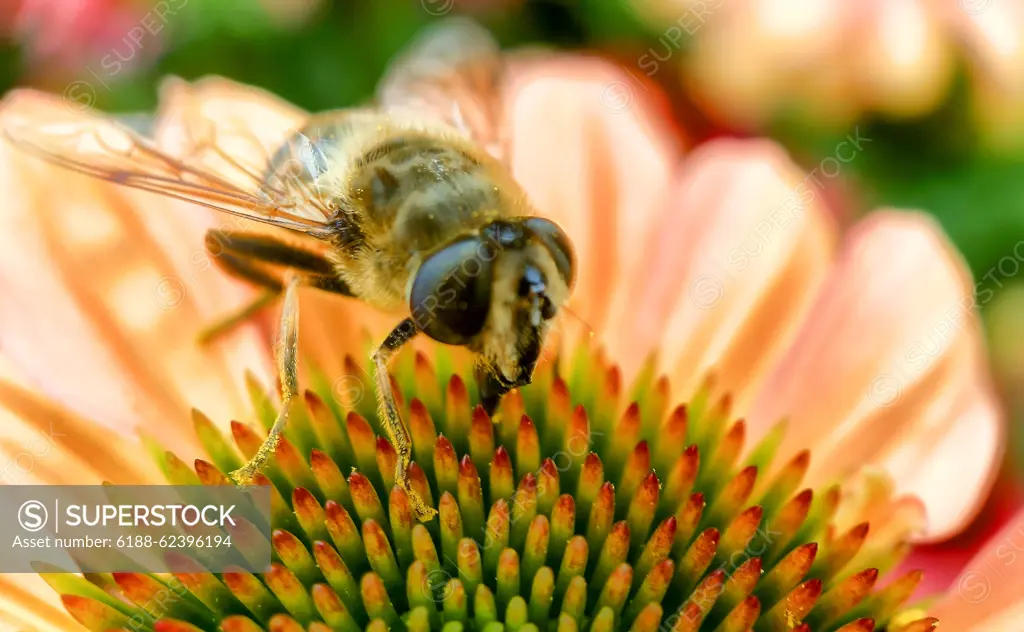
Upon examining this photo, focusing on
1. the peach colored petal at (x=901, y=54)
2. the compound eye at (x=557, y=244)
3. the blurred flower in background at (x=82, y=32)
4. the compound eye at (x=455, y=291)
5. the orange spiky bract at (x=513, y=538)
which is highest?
the blurred flower in background at (x=82, y=32)

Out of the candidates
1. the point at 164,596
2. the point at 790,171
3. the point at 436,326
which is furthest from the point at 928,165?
the point at 164,596

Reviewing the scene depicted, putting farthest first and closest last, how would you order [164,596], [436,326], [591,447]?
1. [591,447]
2. [164,596]
3. [436,326]

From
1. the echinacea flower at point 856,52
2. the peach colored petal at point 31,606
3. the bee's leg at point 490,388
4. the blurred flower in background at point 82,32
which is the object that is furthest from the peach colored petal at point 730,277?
the blurred flower in background at point 82,32

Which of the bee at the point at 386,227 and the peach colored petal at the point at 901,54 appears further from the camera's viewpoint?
the peach colored petal at the point at 901,54

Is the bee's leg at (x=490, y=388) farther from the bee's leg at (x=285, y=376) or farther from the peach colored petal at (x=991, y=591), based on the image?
Result: the peach colored petal at (x=991, y=591)

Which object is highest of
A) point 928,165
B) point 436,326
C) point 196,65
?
point 196,65

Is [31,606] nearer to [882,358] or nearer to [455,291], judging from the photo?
[455,291]

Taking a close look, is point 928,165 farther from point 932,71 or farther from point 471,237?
point 471,237
